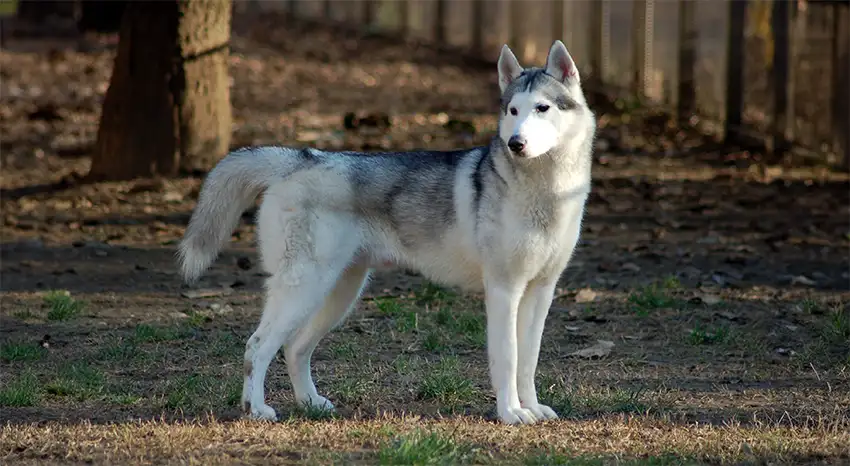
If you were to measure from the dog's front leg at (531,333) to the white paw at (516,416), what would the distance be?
11 cm

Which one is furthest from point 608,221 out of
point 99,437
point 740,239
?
point 99,437

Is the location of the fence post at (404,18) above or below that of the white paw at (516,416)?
above

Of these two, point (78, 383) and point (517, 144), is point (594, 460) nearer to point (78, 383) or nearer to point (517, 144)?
point (517, 144)

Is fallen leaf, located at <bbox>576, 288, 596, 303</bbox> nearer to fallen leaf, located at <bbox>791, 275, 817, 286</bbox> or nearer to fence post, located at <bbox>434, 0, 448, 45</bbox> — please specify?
fallen leaf, located at <bbox>791, 275, 817, 286</bbox>

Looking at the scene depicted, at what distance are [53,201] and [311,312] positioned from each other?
5.74 meters

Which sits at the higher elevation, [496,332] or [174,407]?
[496,332]

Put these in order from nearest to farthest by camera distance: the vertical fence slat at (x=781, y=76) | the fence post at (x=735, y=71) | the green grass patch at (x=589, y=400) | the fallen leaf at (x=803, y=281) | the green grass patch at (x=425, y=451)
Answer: the green grass patch at (x=425, y=451) → the green grass patch at (x=589, y=400) → the fallen leaf at (x=803, y=281) → the vertical fence slat at (x=781, y=76) → the fence post at (x=735, y=71)

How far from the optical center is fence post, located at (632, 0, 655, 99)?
15.6m

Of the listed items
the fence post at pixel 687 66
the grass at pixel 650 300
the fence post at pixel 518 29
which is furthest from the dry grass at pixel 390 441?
the fence post at pixel 518 29

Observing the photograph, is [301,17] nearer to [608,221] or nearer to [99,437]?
[608,221]

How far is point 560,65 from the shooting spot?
555 centimetres

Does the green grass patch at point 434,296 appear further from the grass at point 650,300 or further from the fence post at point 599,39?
the fence post at point 599,39

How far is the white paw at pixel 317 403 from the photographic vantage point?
5746 millimetres

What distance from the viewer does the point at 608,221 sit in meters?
10.4
